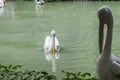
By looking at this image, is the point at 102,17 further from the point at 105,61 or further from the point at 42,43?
the point at 42,43

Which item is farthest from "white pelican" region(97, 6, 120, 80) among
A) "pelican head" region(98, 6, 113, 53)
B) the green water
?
the green water

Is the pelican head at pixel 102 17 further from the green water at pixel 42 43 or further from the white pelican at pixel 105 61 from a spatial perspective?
the green water at pixel 42 43

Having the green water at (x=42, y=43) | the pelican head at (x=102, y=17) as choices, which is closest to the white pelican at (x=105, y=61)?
the pelican head at (x=102, y=17)

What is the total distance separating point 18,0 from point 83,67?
3441 centimetres

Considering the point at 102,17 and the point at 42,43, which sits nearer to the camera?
the point at 102,17

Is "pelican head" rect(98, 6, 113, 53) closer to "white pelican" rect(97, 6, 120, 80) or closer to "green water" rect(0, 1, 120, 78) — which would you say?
"white pelican" rect(97, 6, 120, 80)

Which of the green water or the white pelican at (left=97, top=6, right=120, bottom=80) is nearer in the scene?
the white pelican at (left=97, top=6, right=120, bottom=80)

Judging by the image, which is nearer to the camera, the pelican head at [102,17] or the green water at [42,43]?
the pelican head at [102,17]

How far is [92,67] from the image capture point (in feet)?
30.1

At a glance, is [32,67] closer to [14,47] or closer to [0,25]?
[14,47]

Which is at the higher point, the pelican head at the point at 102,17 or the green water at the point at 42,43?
the pelican head at the point at 102,17

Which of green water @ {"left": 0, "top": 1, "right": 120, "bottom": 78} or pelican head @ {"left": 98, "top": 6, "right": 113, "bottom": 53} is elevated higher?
pelican head @ {"left": 98, "top": 6, "right": 113, "bottom": 53}

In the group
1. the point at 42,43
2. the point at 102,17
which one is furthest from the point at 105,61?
the point at 42,43

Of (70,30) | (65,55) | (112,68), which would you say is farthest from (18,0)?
(112,68)
